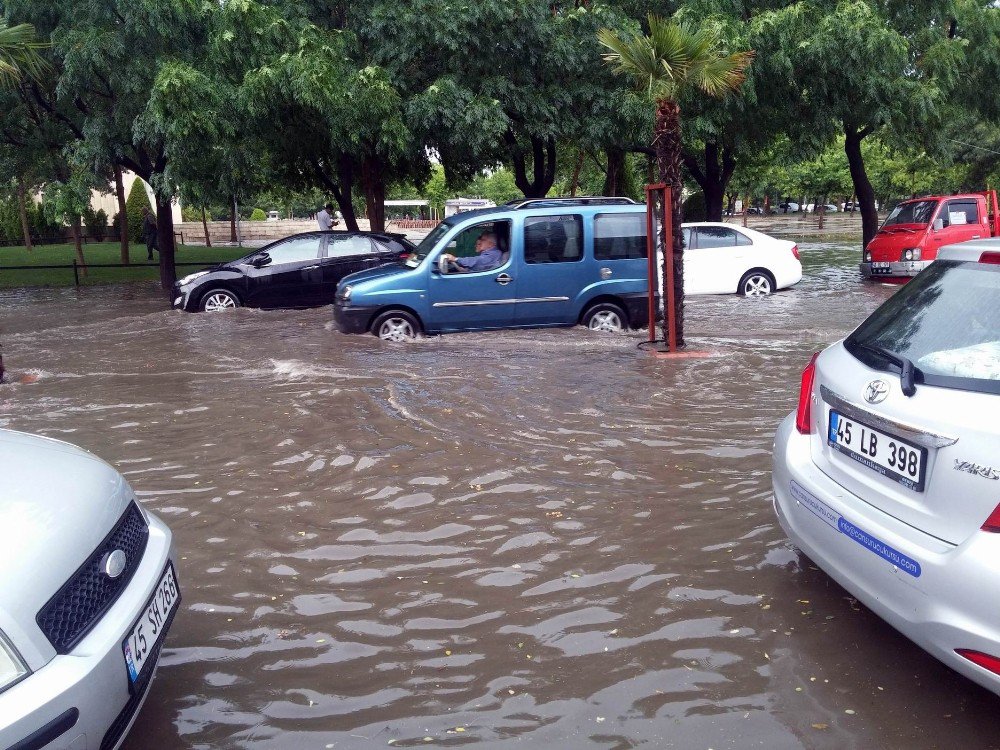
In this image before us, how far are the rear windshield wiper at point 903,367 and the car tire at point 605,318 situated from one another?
27.0 feet

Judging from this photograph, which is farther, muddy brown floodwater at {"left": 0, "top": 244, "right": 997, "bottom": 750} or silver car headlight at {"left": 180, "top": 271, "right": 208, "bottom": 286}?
silver car headlight at {"left": 180, "top": 271, "right": 208, "bottom": 286}

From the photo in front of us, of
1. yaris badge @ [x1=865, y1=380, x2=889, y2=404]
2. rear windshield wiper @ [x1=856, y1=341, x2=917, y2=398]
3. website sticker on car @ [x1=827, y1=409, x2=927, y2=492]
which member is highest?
rear windshield wiper @ [x1=856, y1=341, x2=917, y2=398]

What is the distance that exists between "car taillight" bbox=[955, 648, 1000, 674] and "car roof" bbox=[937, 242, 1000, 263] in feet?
5.09

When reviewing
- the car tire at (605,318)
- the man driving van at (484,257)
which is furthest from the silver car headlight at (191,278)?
the car tire at (605,318)

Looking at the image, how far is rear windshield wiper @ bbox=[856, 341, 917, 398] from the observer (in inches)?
133

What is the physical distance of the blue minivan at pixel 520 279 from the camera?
1173cm

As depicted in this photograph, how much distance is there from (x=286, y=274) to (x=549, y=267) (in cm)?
519

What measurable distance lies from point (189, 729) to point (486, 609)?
53.6 inches

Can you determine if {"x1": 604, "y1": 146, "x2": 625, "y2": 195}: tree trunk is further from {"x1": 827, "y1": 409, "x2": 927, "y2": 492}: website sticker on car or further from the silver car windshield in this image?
{"x1": 827, "y1": 409, "x2": 927, "y2": 492}: website sticker on car

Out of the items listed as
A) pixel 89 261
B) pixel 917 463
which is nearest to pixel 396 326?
pixel 917 463

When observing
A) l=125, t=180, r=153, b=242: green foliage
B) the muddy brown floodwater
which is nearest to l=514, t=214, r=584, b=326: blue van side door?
the muddy brown floodwater

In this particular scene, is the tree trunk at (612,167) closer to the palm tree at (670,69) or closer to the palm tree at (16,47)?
the palm tree at (670,69)

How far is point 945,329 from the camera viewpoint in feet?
11.7

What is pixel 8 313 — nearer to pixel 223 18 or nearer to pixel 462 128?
pixel 223 18
